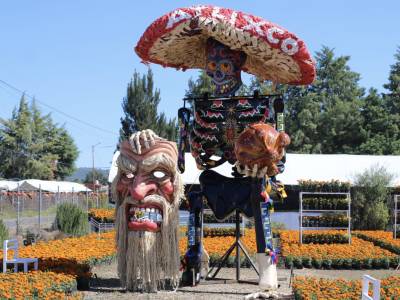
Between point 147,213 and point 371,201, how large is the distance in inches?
575

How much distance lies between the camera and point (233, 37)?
791cm

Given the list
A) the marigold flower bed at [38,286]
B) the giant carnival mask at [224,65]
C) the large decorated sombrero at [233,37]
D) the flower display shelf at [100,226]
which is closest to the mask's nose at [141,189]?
the marigold flower bed at [38,286]

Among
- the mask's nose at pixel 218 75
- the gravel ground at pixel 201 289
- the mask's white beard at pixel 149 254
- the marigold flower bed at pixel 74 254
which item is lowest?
the gravel ground at pixel 201 289

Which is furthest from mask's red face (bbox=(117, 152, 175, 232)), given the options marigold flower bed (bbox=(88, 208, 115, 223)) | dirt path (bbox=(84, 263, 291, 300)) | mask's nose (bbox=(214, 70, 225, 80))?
marigold flower bed (bbox=(88, 208, 115, 223))

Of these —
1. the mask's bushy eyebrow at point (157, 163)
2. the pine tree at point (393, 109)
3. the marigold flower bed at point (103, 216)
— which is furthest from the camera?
the pine tree at point (393, 109)

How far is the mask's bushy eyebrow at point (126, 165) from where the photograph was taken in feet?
27.1

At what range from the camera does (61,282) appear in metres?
7.74

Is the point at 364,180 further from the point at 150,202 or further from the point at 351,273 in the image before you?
the point at 150,202

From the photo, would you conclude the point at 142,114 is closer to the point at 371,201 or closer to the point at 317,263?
the point at 371,201

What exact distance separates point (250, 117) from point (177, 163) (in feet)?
3.90

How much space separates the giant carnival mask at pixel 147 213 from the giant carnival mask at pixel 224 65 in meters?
1.14

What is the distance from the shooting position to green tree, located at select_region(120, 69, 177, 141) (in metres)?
35.2

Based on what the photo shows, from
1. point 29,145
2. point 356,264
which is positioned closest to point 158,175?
point 356,264

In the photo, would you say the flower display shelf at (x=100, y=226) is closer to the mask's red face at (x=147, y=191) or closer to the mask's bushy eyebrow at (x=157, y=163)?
the mask's red face at (x=147, y=191)
